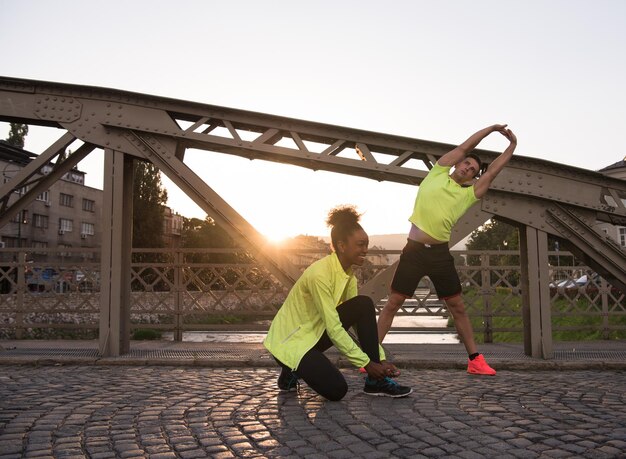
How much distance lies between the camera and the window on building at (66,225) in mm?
64363

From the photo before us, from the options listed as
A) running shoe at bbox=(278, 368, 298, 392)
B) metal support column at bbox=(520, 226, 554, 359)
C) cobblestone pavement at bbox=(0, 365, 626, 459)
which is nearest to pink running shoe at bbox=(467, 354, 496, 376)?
cobblestone pavement at bbox=(0, 365, 626, 459)

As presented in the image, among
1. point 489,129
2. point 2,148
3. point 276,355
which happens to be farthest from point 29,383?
point 2,148

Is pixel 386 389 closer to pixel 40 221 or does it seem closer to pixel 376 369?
pixel 376 369

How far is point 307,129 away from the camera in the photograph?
7172mm

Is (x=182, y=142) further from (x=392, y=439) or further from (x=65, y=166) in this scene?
(x=392, y=439)

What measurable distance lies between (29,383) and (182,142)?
323 cm

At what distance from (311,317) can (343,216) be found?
85 centimetres

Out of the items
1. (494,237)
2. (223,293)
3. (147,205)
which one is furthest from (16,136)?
(223,293)

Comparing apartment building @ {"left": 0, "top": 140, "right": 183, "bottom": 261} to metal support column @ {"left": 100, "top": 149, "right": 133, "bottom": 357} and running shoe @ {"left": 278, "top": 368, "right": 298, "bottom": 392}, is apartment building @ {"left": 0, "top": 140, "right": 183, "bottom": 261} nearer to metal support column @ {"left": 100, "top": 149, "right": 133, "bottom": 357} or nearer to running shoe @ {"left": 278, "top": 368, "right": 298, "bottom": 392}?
metal support column @ {"left": 100, "top": 149, "right": 133, "bottom": 357}

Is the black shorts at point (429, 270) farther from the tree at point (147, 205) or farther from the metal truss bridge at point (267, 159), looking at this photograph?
the tree at point (147, 205)

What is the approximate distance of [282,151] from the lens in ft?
23.1

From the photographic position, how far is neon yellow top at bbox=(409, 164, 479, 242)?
228 inches

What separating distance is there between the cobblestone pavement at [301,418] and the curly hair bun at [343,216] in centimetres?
138

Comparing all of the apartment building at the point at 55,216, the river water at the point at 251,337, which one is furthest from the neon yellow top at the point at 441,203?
the apartment building at the point at 55,216
